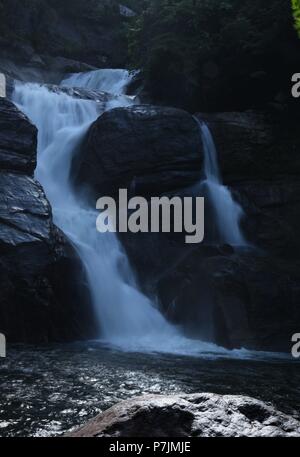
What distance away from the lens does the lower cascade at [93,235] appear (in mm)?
14023

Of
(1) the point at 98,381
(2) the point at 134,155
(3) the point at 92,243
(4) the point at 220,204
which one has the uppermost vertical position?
(2) the point at 134,155

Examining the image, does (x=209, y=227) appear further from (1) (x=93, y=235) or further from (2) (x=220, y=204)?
(1) (x=93, y=235)

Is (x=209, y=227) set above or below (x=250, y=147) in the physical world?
below

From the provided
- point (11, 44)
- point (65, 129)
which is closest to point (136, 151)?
point (65, 129)

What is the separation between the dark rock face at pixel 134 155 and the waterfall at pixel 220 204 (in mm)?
796

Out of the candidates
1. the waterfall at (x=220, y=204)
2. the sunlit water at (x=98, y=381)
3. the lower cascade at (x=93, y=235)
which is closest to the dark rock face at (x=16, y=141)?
the lower cascade at (x=93, y=235)

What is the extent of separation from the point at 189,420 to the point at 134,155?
15.5 meters

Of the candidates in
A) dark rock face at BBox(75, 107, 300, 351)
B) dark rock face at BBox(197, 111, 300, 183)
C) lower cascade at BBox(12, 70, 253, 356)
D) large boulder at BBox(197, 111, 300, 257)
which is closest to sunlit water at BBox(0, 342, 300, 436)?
lower cascade at BBox(12, 70, 253, 356)

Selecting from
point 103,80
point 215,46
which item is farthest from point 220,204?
point 103,80

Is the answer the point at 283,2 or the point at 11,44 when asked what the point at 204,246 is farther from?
the point at 11,44

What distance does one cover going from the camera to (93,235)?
1670 cm

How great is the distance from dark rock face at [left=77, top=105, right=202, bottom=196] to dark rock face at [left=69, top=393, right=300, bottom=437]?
14.6 meters

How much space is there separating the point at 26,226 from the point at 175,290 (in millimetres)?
5355

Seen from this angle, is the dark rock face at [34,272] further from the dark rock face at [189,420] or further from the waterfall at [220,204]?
the dark rock face at [189,420]
